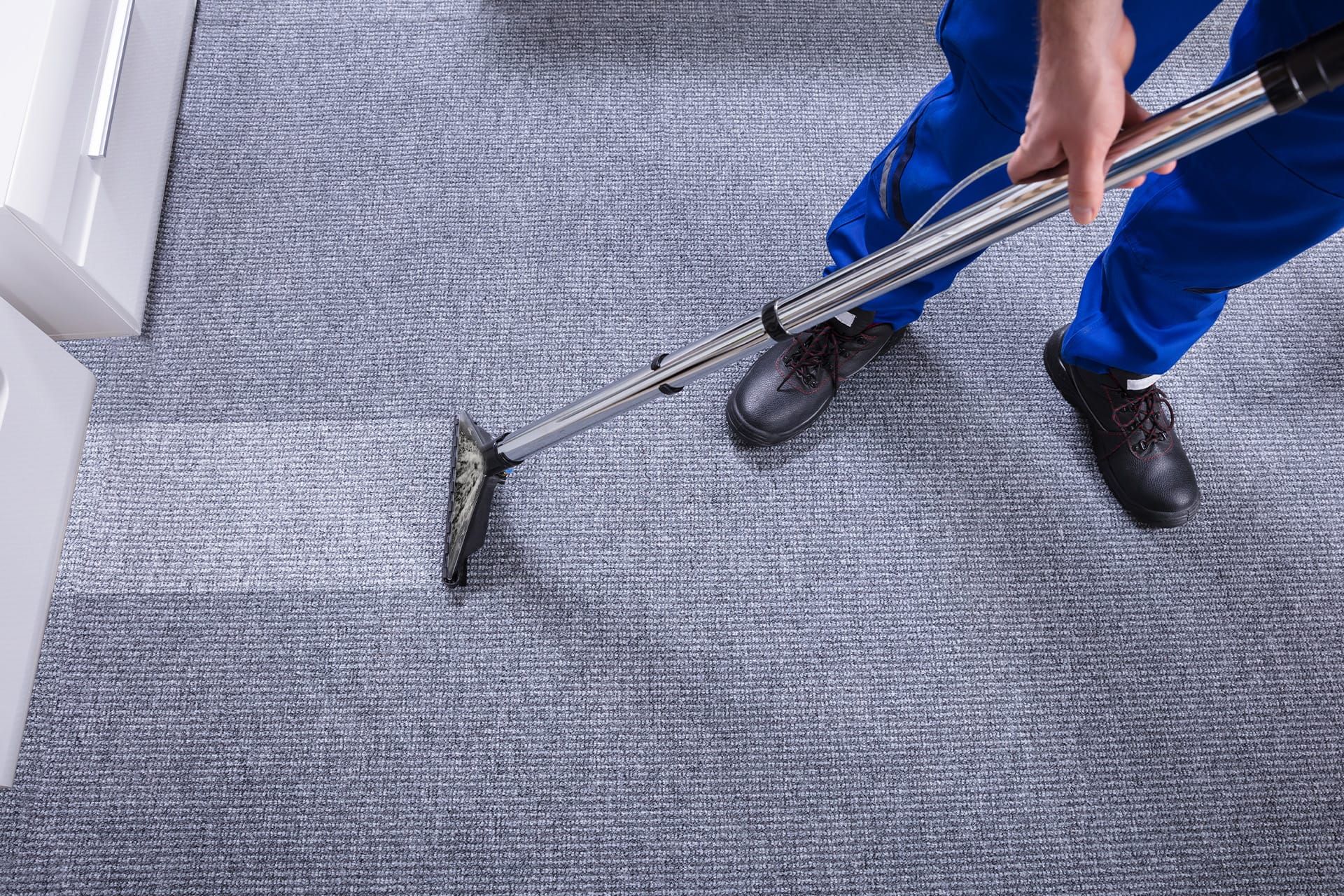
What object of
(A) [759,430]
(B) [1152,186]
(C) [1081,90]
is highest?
(C) [1081,90]

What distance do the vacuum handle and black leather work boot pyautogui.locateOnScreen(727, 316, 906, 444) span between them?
56 centimetres

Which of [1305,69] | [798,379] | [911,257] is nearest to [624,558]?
[798,379]

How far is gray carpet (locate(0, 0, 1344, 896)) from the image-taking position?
91 centimetres

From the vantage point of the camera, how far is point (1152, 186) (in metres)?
0.82

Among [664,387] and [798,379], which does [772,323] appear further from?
[798,379]

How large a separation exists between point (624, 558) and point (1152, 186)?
696mm

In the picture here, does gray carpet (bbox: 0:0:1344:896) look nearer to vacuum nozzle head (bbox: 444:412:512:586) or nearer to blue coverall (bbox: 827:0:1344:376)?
vacuum nozzle head (bbox: 444:412:512:586)

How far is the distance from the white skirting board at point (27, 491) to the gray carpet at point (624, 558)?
0.03m

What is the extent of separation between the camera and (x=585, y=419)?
2.71ft

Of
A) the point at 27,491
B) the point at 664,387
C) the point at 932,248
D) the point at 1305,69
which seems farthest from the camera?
the point at 27,491

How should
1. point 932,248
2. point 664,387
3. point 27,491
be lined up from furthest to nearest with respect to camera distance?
point 27,491 < point 664,387 < point 932,248

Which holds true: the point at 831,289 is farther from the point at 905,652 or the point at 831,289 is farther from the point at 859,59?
the point at 859,59

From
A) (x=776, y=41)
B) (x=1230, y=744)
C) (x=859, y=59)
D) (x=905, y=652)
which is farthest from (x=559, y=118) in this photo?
(x=1230, y=744)

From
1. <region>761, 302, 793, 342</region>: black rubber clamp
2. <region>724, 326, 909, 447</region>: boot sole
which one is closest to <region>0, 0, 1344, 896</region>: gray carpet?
<region>724, 326, 909, 447</region>: boot sole
